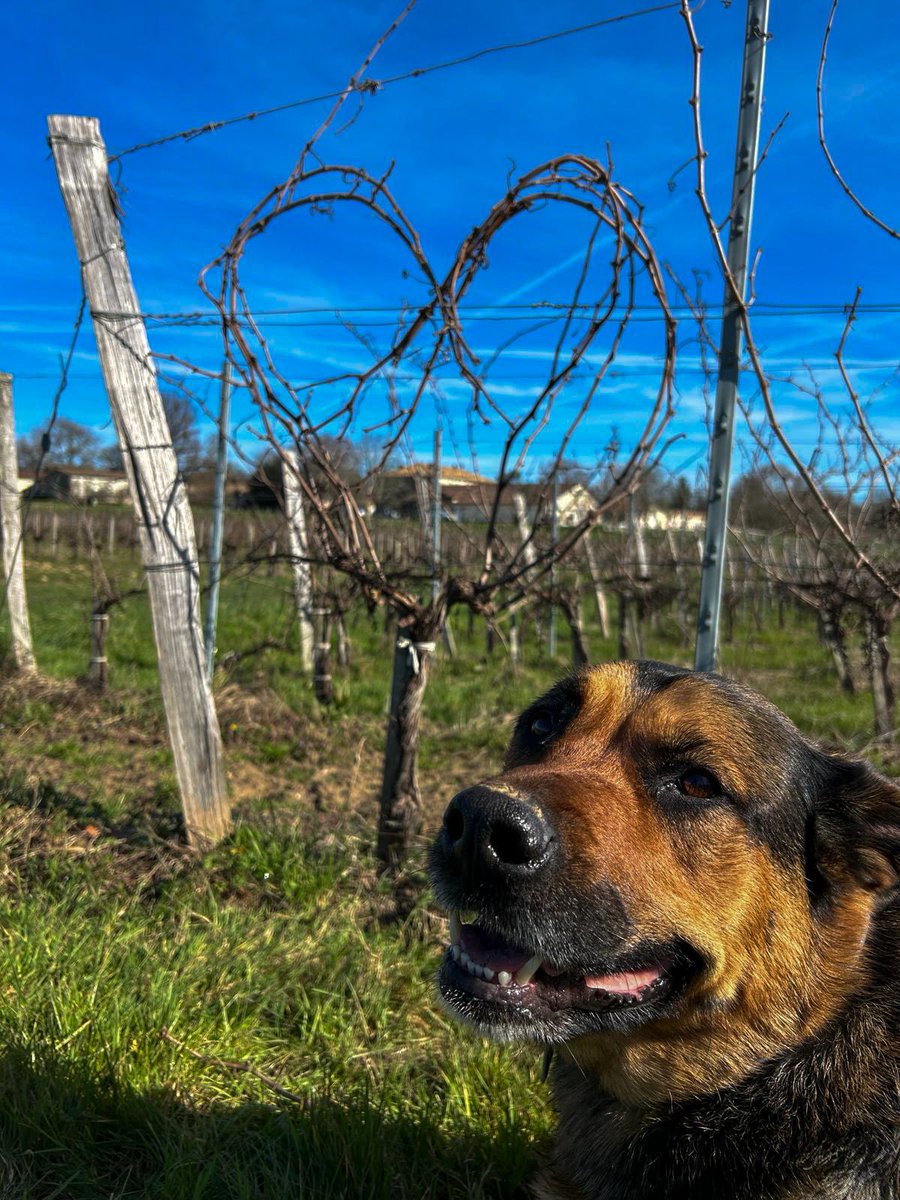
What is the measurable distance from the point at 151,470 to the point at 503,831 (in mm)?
3464

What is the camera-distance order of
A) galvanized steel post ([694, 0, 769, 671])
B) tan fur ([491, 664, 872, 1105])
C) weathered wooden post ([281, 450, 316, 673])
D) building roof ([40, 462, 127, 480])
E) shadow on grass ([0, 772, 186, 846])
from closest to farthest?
tan fur ([491, 664, 872, 1105])
galvanized steel post ([694, 0, 769, 671])
shadow on grass ([0, 772, 186, 846])
building roof ([40, 462, 127, 480])
weathered wooden post ([281, 450, 316, 673])

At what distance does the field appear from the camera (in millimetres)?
2818

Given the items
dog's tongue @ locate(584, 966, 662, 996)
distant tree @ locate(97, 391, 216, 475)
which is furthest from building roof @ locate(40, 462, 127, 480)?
dog's tongue @ locate(584, 966, 662, 996)

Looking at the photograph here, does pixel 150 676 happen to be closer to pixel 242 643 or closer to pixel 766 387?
pixel 242 643

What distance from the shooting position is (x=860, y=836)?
242 cm

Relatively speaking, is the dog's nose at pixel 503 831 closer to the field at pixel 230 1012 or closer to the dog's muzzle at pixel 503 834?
the dog's muzzle at pixel 503 834

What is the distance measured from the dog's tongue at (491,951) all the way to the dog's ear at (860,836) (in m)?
0.84

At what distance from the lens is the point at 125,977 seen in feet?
11.3

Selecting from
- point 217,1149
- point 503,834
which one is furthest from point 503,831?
point 217,1149

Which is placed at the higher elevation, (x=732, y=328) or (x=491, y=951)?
(x=732, y=328)

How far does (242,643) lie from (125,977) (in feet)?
27.4

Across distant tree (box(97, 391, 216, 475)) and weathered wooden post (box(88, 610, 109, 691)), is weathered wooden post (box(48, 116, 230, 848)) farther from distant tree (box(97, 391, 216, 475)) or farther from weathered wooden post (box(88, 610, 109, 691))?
weathered wooden post (box(88, 610, 109, 691))

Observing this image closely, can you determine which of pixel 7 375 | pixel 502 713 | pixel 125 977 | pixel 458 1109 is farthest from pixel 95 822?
pixel 7 375

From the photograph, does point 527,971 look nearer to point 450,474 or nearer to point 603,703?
point 603,703
